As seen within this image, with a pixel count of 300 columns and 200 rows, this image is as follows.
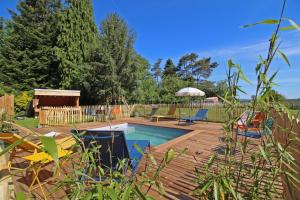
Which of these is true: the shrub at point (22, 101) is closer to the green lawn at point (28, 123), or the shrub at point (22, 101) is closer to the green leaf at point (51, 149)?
the green lawn at point (28, 123)

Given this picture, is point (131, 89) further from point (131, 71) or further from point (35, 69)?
point (35, 69)

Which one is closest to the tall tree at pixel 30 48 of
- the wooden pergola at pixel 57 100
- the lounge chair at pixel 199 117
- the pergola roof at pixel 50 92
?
the wooden pergola at pixel 57 100

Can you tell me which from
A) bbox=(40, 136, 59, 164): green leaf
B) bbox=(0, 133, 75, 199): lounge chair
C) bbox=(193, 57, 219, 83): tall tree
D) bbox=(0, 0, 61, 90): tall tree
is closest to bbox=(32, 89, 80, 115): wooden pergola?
bbox=(0, 0, 61, 90): tall tree

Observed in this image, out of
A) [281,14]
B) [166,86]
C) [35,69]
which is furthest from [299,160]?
[166,86]

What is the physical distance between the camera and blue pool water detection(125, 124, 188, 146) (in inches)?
347

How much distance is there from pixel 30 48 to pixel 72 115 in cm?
1456

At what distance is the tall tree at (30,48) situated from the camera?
64.1ft

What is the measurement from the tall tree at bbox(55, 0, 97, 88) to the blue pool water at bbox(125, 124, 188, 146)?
11536 mm

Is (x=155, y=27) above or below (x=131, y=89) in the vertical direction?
above

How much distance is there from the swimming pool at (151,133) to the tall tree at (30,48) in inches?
562

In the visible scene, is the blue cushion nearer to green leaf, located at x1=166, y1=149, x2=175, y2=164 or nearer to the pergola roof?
green leaf, located at x1=166, y1=149, x2=175, y2=164

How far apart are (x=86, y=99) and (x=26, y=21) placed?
36.6ft

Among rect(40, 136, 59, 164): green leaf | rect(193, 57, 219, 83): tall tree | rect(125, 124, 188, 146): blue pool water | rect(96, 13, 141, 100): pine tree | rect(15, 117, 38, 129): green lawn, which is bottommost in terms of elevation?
rect(125, 124, 188, 146): blue pool water

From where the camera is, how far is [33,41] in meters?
20.5
